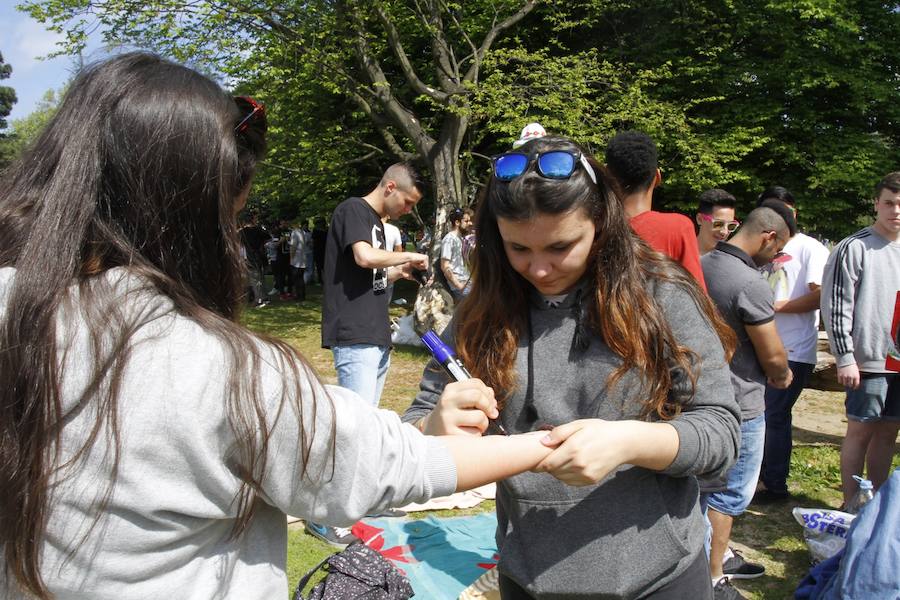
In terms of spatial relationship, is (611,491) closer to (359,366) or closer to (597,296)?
(597,296)

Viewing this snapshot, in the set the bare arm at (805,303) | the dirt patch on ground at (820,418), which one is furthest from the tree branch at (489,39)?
the bare arm at (805,303)

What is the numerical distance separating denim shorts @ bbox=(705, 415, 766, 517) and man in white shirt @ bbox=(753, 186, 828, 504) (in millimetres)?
1352

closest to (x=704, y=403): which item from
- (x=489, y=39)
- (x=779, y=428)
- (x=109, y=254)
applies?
(x=109, y=254)

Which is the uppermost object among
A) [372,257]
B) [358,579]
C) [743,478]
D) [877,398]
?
[372,257]

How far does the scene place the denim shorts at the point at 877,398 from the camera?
405cm

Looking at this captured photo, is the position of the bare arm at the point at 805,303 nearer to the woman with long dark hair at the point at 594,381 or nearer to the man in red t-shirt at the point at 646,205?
the man in red t-shirt at the point at 646,205

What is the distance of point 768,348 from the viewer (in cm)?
333

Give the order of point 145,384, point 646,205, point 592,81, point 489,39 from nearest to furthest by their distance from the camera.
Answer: point 145,384
point 646,205
point 592,81
point 489,39

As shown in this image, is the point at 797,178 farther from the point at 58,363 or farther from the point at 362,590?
the point at 58,363

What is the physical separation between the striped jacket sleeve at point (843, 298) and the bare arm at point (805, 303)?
56 cm

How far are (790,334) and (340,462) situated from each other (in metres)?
4.52

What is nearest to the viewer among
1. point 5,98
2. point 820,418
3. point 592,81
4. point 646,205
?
point 646,205

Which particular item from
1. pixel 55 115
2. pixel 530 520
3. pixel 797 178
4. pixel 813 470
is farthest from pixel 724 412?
pixel 797 178

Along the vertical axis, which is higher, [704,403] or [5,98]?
[5,98]
